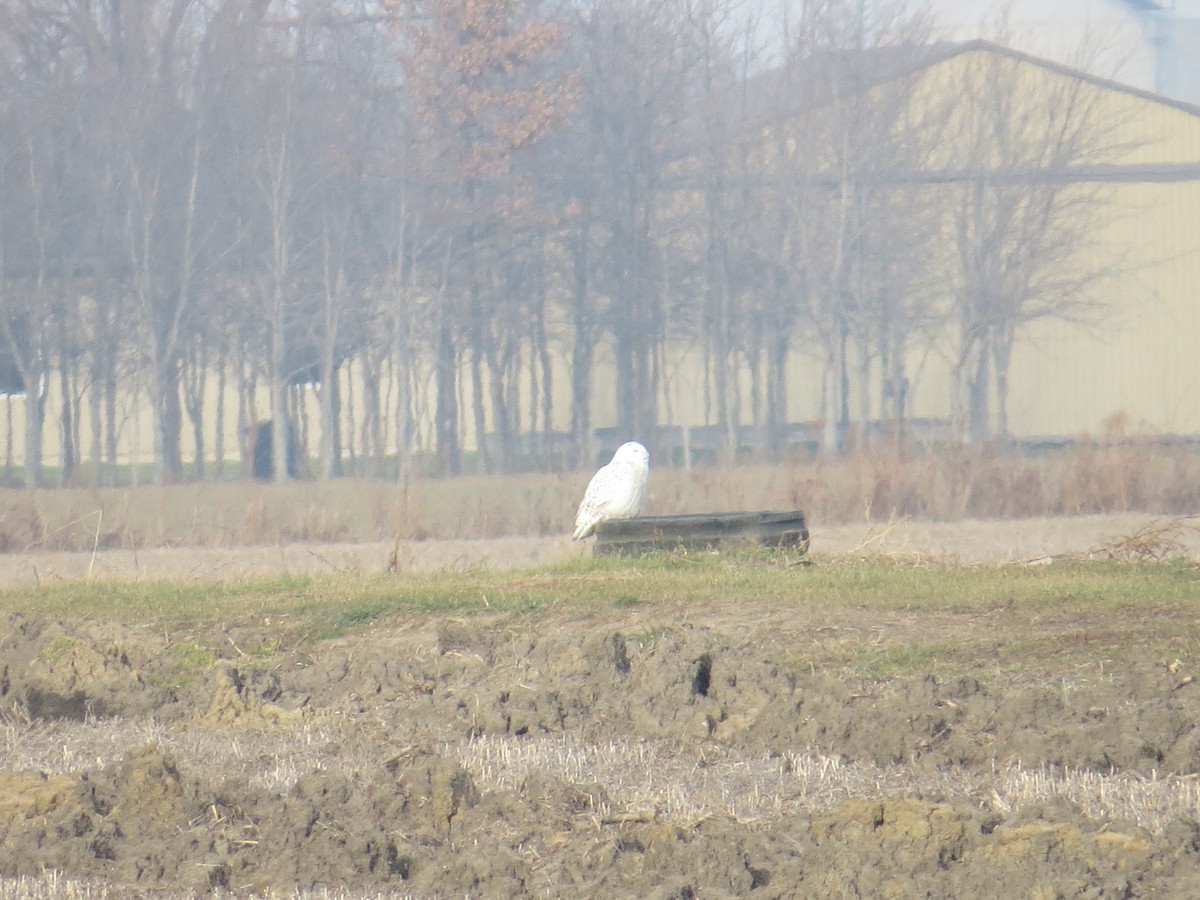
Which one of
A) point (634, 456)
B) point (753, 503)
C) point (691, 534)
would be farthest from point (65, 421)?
point (691, 534)

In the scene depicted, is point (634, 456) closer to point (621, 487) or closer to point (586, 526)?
point (621, 487)

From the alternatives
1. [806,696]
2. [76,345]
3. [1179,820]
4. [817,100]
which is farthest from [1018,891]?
[817,100]

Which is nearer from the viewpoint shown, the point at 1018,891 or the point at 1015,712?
the point at 1018,891

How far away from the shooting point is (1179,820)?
4.60 meters

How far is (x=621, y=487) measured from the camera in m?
13.5

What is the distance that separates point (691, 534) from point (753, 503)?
27.5 feet

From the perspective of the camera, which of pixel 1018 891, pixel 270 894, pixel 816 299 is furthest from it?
pixel 816 299

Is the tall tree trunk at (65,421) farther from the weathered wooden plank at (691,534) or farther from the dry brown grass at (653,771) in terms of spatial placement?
the dry brown grass at (653,771)

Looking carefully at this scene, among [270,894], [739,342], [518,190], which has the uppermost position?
[518,190]

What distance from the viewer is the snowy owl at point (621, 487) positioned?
44.2ft

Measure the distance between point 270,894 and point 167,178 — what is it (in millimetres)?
30800

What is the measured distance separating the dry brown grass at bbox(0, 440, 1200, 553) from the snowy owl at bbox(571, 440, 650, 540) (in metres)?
5.24

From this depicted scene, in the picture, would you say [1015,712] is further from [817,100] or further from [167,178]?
[817,100]

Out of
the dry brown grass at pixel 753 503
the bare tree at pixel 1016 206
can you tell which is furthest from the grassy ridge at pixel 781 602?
the bare tree at pixel 1016 206
